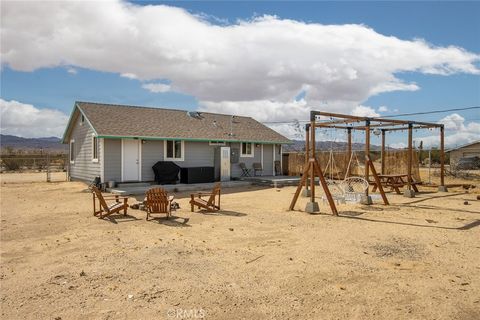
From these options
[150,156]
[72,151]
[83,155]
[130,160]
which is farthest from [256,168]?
[72,151]

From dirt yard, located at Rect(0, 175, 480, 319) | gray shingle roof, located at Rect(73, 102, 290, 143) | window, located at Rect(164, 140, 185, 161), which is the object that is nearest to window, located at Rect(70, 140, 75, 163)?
gray shingle roof, located at Rect(73, 102, 290, 143)

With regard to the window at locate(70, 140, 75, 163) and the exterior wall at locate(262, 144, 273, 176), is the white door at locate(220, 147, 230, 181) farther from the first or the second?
the window at locate(70, 140, 75, 163)

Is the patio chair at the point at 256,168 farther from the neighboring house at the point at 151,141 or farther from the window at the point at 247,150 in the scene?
the window at the point at 247,150

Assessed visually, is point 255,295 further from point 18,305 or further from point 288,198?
point 288,198

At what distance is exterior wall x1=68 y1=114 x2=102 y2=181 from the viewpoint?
19.0 meters

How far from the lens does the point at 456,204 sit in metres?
13.2

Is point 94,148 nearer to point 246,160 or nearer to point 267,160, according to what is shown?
point 246,160

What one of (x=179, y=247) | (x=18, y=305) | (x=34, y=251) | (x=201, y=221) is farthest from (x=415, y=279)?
(x=34, y=251)

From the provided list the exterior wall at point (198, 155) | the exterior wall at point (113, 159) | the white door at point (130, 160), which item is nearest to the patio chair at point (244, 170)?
the exterior wall at point (198, 155)

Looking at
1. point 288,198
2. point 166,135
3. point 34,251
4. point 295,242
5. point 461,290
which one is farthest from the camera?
point 166,135

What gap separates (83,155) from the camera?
20688mm

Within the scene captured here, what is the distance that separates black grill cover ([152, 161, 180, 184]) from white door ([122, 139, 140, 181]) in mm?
894

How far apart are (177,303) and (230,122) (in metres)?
21.4

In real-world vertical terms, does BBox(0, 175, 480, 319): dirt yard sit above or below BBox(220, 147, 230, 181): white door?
below
